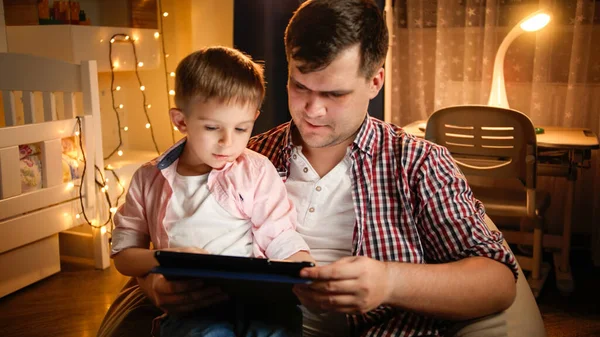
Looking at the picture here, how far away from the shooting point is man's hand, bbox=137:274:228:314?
114 centimetres

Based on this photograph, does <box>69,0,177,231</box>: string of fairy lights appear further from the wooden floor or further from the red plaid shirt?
the red plaid shirt

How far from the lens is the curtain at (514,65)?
3.02m

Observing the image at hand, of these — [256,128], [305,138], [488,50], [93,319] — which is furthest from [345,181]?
[488,50]

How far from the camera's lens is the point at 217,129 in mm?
1253

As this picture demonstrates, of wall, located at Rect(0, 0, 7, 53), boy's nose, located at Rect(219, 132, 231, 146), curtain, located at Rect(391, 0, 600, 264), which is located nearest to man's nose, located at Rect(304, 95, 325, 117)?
boy's nose, located at Rect(219, 132, 231, 146)

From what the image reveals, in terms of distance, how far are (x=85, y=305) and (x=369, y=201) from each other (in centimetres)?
173

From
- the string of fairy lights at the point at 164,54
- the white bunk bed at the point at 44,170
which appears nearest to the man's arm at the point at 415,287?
the white bunk bed at the point at 44,170

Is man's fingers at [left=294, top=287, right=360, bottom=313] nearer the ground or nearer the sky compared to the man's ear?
nearer the ground

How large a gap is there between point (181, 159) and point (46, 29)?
2135 mm

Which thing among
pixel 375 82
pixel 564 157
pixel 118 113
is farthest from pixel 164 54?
pixel 375 82

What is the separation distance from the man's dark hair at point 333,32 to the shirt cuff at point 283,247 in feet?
1.25

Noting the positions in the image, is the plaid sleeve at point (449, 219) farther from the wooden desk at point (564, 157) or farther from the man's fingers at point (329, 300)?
the wooden desk at point (564, 157)

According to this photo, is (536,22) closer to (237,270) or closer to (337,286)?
(337,286)

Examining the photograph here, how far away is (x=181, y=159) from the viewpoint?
1.35 metres
